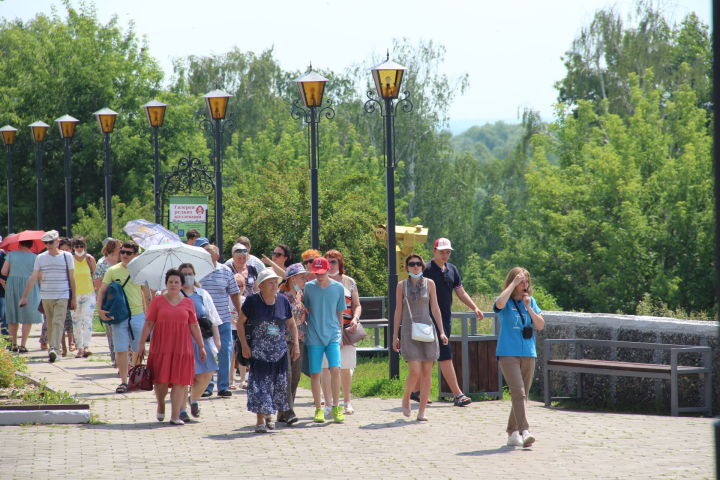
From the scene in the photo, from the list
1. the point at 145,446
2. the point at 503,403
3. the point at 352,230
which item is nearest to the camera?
the point at 145,446

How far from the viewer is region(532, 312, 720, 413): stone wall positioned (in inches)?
442

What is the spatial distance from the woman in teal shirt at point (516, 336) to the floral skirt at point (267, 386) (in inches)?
81.0

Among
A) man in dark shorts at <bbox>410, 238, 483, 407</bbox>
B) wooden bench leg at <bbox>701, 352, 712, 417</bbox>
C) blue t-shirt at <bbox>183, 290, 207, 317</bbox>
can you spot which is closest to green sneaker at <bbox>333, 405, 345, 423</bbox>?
man in dark shorts at <bbox>410, 238, 483, 407</bbox>

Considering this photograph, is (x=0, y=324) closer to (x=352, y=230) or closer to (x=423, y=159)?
(x=352, y=230)

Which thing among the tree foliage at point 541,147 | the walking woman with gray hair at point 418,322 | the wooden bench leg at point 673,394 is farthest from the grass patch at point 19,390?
the tree foliage at point 541,147

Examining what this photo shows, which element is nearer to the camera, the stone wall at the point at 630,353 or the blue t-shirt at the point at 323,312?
the blue t-shirt at the point at 323,312

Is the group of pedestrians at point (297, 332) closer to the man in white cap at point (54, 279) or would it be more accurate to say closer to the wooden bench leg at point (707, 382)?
the wooden bench leg at point (707, 382)

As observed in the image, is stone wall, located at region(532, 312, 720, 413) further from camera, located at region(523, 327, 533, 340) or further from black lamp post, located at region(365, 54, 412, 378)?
camera, located at region(523, 327, 533, 340)

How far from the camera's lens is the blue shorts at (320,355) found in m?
10.6

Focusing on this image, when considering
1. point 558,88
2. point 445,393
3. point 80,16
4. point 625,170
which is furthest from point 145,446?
point 558,88

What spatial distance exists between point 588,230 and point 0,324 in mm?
30072

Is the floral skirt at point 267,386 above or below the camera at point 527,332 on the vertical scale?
below

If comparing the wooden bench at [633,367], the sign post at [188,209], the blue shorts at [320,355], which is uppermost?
the sign post at [188,209]

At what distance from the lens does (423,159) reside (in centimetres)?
6234
